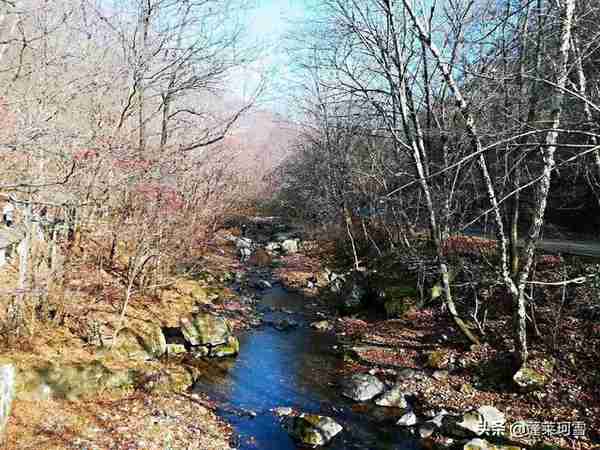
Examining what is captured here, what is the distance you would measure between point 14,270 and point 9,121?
5.15 meters

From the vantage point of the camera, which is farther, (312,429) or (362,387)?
(362,387)

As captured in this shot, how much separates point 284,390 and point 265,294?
8.33m

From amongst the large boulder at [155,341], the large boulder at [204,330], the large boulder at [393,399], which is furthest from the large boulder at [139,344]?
the large boulder at [393,399]

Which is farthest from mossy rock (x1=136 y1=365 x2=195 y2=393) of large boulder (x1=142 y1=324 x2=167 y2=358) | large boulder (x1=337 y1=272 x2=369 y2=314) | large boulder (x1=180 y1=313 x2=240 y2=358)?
→ large boulder (x1=337 y1=272 x2=369 y2=314)

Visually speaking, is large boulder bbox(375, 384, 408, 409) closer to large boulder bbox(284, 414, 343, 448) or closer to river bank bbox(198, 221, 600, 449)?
river bank bbox(198, 221, 600, 449)

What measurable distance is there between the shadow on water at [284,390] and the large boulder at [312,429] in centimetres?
13

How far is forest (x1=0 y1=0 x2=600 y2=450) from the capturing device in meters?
6.56

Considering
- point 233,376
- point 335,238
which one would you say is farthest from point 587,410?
point 335,238

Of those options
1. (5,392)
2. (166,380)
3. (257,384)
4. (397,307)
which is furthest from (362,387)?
(5,392)

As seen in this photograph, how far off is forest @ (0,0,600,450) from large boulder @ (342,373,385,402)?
50 mm

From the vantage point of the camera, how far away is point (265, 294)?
1733cm

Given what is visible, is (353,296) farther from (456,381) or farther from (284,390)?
(284,390)

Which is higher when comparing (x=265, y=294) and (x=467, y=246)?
(x=467, y=246)

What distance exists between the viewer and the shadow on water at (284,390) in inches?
290
